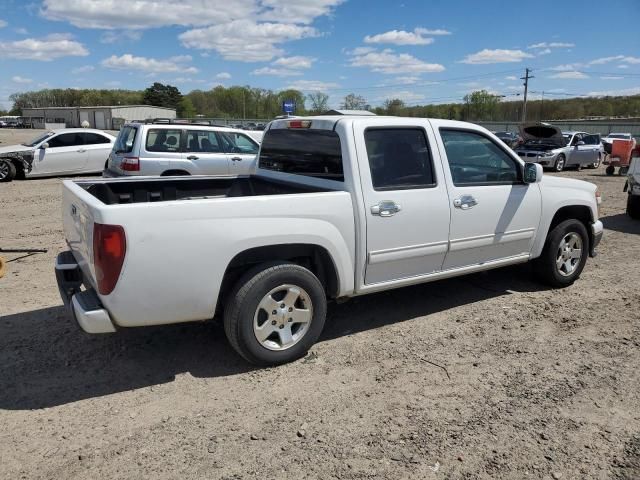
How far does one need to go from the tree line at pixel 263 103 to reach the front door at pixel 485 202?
2284 inches

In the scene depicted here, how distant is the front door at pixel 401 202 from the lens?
14.0 feet

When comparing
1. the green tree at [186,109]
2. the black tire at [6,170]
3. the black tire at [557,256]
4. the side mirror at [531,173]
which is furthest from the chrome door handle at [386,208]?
the green tree at [186,109]

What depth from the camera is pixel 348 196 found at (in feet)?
13.5

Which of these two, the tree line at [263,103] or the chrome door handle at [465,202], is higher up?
the tree line at [263,103]

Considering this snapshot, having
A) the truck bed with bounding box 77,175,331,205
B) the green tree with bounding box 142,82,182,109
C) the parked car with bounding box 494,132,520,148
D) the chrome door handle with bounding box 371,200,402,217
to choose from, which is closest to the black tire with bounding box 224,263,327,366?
the chrome door handle with bounding box 371,200,402,217

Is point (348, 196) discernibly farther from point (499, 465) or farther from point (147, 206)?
point (499, 465)

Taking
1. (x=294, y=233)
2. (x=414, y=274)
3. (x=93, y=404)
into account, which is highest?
(x=294, y=233)

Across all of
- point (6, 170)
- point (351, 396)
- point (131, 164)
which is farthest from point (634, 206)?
point (6, 170)

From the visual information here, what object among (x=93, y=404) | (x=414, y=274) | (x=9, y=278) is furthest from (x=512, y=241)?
(x=9, y=278)

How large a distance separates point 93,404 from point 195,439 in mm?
854

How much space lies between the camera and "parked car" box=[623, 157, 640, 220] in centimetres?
994

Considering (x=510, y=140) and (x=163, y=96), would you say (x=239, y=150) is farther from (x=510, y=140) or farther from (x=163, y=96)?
(x=163, y=96)

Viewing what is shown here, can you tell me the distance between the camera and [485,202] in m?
4.93

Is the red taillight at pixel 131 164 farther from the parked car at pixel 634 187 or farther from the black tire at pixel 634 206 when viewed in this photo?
the black tire at pixel 634 206
